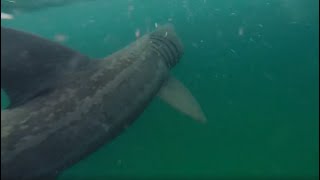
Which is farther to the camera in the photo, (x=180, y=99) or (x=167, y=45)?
(x=167, y=45)

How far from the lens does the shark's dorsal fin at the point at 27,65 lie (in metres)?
4.81

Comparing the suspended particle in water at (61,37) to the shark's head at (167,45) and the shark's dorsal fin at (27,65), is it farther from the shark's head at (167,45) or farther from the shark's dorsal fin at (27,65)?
the shark's dorsal fin at (27,65)

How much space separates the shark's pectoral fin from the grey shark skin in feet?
1.75

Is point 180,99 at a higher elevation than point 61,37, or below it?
higher

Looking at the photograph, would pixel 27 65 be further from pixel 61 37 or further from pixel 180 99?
pixel 61 37

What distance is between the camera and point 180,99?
22.2 feet

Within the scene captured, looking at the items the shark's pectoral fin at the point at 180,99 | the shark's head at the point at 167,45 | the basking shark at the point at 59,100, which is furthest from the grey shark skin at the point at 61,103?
the shark's head at the point at 167,45

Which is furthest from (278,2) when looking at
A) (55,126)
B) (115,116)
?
(55,126)

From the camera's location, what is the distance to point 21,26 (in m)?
16.0

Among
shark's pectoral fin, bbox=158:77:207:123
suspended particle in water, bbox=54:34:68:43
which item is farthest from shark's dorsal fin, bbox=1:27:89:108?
suspended particle in water, bbox=54:34:68:43

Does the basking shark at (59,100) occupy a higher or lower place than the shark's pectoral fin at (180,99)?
higher

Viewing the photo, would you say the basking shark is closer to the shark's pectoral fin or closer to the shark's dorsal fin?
the shark's dorsal fin

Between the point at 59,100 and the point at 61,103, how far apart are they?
0.08 m

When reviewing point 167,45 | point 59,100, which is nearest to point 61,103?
point 59,100
